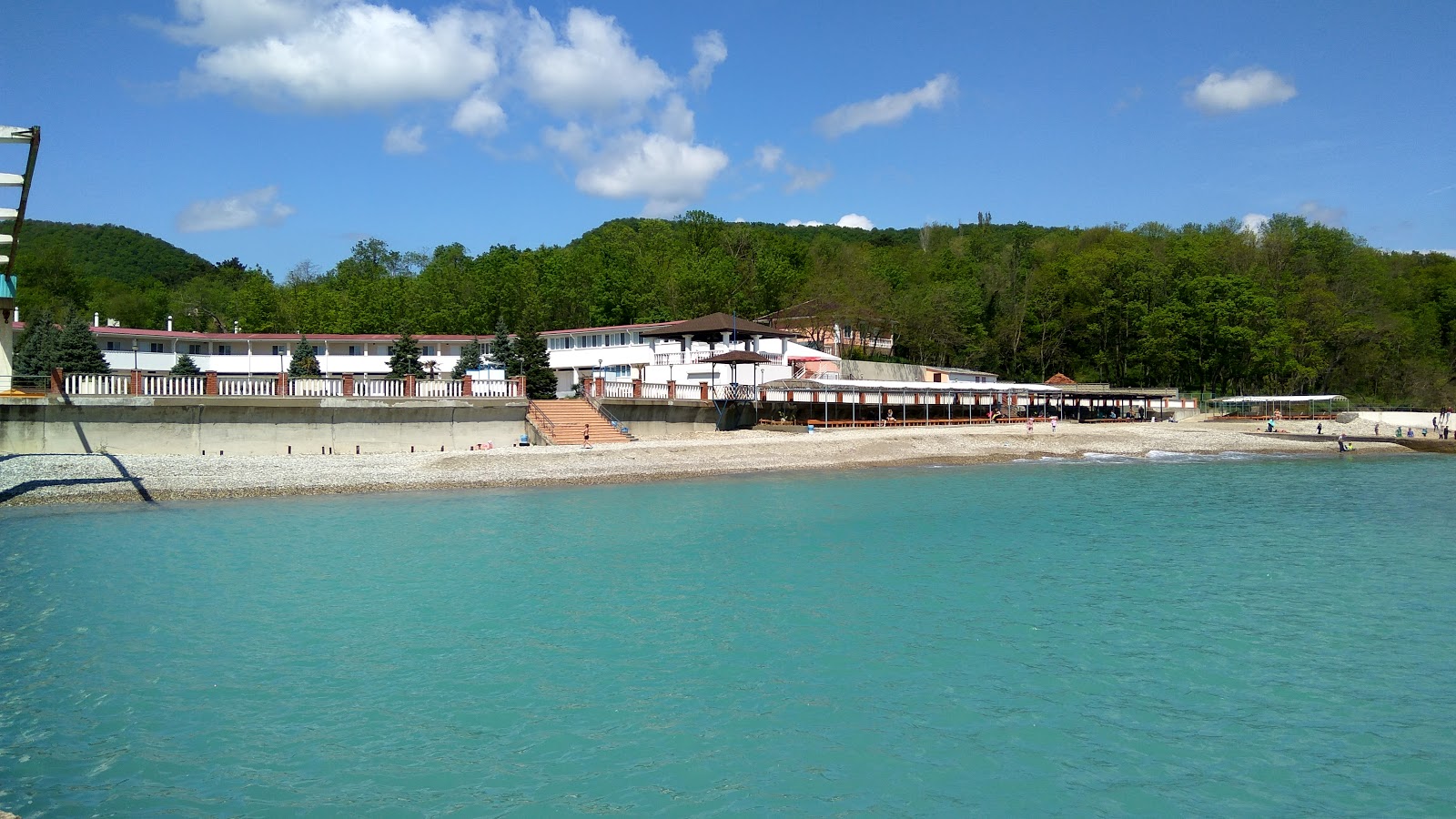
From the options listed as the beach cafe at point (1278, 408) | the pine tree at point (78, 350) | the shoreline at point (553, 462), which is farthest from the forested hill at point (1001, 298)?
the shoreline at point (553, 462)

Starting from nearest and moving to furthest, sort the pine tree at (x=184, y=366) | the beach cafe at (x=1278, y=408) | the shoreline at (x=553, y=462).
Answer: the shoreline at (x=553, y=462)
the pine tree at (x=184, y=366)
the beach cafe at (x=1278, y=408)

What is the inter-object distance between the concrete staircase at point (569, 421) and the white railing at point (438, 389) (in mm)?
3030

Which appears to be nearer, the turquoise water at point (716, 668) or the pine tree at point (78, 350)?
the turquoise water at point (716, 668)

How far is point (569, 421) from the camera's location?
3819 centimetres

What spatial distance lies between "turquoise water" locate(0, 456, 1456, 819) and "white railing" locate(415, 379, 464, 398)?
1300cm

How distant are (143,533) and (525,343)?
28304 mm

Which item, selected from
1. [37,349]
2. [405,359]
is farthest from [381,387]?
[37,349]

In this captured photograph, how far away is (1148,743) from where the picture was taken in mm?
9898

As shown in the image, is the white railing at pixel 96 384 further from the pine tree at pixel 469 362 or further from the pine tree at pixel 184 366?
the pine tree at pixel 469 362

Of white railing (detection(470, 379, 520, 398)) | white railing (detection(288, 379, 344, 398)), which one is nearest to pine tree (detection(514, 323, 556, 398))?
white railing (detection(470, 379, 520, 398))

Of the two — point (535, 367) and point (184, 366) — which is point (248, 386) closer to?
point (535, 367)

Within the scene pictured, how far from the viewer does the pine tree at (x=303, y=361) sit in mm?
49656

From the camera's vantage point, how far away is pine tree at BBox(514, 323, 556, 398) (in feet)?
155

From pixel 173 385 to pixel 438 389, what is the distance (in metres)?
9.16
